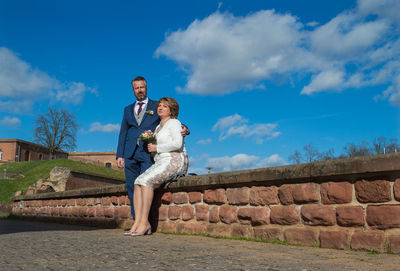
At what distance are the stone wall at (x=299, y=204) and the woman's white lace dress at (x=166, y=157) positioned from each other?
252mm

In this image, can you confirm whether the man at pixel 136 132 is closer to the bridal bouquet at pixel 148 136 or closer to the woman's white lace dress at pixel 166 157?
the bridal bouquet at pixel 148 136

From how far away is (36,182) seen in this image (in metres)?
27.8

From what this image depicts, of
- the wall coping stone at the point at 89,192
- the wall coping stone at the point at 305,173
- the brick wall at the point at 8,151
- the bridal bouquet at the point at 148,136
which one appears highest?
the brick wall at the point at 8,151

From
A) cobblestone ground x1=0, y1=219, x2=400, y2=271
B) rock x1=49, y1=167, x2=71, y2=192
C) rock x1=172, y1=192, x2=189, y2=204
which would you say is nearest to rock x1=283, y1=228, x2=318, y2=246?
cobblestone ground x1=0, y1=219, x2=400, y2=271

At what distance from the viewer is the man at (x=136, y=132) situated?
5.42 metres

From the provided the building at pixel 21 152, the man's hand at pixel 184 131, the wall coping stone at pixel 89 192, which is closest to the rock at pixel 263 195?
the man's hand at pixel 184 131

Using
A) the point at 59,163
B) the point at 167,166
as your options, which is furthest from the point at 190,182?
the point at 59,163

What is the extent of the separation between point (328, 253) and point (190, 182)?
2.14 m

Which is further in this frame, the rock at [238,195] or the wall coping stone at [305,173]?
the rock at [238,195]

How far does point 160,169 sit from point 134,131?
0.93 m

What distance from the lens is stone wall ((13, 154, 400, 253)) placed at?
3.11 meters

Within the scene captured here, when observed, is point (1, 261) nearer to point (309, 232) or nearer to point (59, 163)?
point (309, 232)

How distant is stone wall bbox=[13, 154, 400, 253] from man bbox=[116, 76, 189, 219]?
498 mm

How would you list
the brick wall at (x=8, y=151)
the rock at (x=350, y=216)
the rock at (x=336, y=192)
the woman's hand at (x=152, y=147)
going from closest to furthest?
the rock at (x=350, y=216) → the rock at (x=336, y=192) → the woman's hand at (x=152, y=147) → the brick wall at (x=8, y=151)
